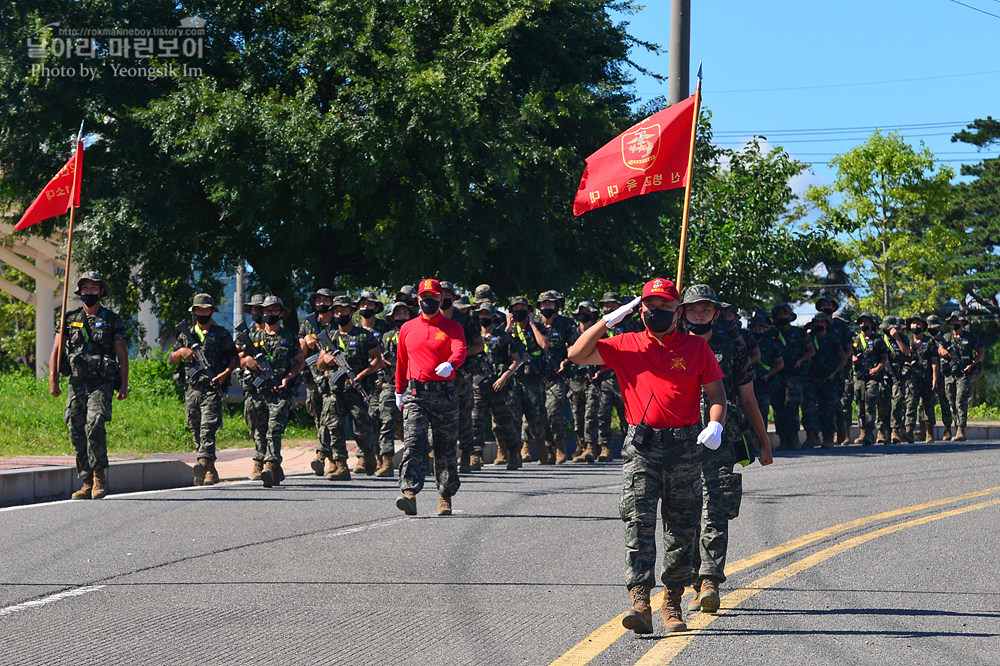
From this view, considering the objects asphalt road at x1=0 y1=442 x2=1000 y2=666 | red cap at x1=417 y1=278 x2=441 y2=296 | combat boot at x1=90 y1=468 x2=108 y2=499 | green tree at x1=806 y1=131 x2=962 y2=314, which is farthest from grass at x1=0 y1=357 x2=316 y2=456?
green tree at x1=806 y1=131 x2=962 y2=314

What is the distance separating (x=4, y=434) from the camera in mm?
17031

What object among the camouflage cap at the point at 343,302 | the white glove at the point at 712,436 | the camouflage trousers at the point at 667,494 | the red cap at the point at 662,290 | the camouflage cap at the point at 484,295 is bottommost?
the camouflage trousers at the point at 667,494

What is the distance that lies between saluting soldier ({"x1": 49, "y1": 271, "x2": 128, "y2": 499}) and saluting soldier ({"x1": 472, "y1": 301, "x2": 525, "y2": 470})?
192 inches

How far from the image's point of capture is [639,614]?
606 centimetres

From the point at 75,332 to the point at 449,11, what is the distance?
1146 centimetres

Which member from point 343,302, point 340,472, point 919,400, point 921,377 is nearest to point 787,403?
point 921,377

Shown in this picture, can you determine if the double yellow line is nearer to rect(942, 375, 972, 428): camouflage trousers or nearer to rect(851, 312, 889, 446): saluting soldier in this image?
rect(851, 312, 889, 446): saluting soldier

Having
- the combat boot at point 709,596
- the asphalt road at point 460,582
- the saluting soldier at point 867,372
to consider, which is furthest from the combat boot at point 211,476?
the saluting soldier at point 867,372

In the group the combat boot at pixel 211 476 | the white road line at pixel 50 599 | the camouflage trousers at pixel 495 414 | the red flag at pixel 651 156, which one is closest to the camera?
the white road line at pixel 50 599

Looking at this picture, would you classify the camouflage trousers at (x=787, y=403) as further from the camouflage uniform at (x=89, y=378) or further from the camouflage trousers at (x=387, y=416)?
the camouflage uniform at (x=89, y=378)

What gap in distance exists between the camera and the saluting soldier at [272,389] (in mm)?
13195

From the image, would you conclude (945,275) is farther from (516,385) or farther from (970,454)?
(516,385)

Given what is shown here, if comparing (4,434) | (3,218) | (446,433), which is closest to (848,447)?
(446,433)

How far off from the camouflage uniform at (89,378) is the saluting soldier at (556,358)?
5.74 meters
